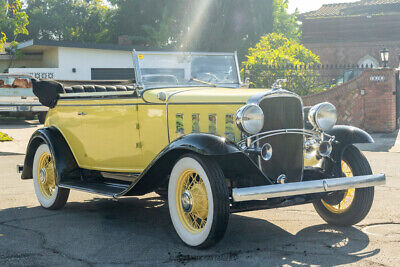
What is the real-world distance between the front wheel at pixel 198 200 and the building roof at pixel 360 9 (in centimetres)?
3550

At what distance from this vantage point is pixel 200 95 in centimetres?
533

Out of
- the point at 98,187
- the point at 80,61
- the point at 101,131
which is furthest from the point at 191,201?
the point at 80,61

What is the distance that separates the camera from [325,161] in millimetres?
5320

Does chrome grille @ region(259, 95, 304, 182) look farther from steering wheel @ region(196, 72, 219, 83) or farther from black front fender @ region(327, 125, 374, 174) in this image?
steering wheel @ region(196, 72, 219, 83)

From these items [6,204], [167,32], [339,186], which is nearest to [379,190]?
[339,186]

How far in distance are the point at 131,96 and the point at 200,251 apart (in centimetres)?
189

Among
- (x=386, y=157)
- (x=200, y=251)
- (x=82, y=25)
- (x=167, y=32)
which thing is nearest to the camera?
(x=200, y=251)

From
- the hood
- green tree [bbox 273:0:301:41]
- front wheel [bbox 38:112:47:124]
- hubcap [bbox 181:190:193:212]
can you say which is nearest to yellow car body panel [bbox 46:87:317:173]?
the hood

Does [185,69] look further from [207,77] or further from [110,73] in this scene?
[110,73]

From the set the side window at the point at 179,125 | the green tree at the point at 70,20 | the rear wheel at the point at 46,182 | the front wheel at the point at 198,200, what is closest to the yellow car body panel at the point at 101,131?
the rear wheel at the point at 46,182

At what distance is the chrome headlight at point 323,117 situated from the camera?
5203 millimetres

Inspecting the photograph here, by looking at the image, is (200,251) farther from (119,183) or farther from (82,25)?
(82,25)

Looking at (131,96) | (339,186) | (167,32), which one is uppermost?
(167,32)

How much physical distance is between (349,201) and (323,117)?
0.87 metres
